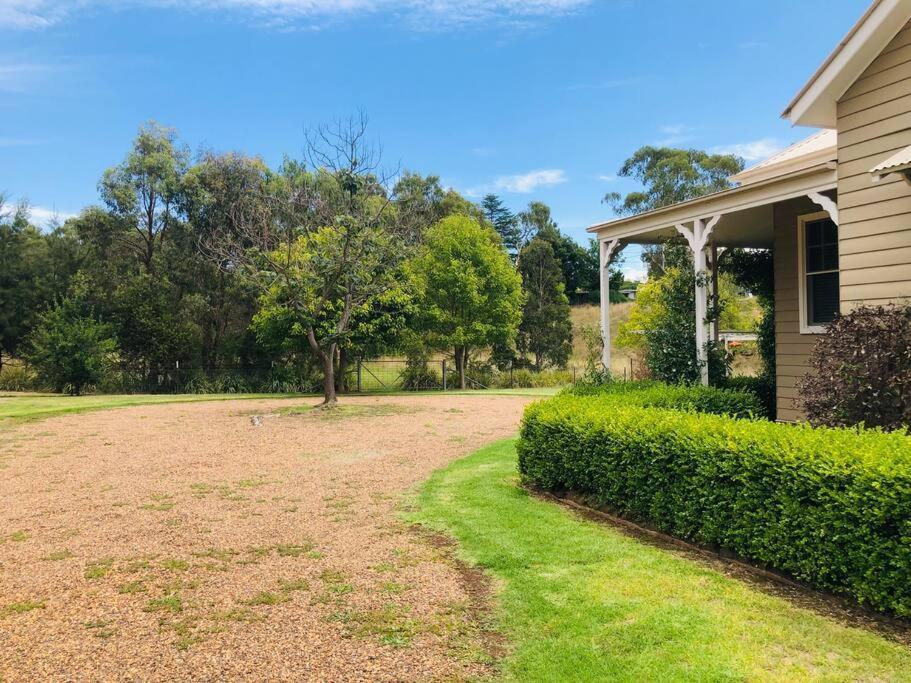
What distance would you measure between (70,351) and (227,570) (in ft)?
70.9

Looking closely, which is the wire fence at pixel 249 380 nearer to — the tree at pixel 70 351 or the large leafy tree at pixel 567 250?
the tree at pixel 70 351

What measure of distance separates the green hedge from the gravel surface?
1.73 meters

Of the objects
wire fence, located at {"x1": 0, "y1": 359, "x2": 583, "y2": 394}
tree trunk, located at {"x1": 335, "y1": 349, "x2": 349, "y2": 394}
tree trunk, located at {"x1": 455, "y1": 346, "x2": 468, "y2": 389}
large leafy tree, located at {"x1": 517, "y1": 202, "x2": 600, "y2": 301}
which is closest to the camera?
tree trunk, located at {"x1": 335, "y1": 349, "x2": 349, "y2": 394}

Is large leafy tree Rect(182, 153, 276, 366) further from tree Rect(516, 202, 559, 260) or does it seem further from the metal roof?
tree Rect(516, 202, 559, 260)

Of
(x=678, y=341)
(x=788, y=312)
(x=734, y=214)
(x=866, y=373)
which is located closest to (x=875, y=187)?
(x=866, y=373)

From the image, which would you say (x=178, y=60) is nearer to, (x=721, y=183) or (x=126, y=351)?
(x=126, y=351)

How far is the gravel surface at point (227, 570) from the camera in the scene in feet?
11.1

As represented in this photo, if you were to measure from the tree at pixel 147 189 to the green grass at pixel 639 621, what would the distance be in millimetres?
28437

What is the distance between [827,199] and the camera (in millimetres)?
7555

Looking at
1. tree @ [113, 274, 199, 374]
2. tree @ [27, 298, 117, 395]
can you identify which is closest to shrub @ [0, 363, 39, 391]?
tree @ [27, 298, 117, 395]

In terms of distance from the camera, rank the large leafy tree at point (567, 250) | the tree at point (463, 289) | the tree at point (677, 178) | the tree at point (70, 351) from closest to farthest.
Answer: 1. the tree at point (70, 351)
2. the tree at point (463, 289)
3. the tree at point (677, 178)
4. the large leafy tree at point (567, 250)

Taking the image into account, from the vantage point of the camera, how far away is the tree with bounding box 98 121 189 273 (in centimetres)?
2939

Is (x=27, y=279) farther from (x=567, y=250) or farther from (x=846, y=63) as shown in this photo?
(x=567, y=250)

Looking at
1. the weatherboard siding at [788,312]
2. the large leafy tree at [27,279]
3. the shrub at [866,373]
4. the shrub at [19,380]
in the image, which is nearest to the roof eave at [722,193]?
the weatherboard siding at [788,312]
